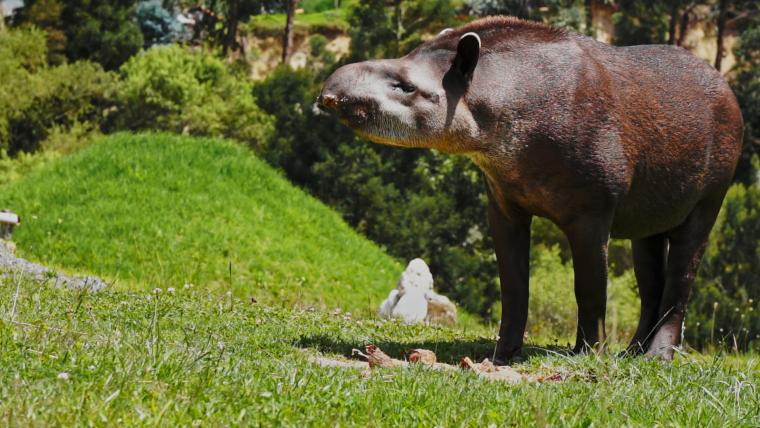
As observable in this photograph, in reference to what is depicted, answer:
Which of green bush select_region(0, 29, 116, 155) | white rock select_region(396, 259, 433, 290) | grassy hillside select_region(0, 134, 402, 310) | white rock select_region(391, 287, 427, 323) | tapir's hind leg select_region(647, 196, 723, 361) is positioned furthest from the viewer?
green bush select_region(0, 29, 116, 155)

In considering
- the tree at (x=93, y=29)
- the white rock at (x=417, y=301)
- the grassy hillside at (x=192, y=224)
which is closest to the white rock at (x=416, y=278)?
the white rock at (x=417, y=301)

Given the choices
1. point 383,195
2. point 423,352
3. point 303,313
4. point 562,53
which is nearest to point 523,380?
point 423,352

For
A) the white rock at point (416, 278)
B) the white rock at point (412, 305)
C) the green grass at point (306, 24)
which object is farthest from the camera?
the green grass at point (306, 24)

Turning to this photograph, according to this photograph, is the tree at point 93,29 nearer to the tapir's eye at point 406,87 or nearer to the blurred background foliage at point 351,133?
the blurred background foliage at point 351,133

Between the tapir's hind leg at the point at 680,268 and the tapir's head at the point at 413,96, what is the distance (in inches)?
88.0

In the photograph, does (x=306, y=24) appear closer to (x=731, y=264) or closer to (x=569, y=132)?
(x=731, y=264)

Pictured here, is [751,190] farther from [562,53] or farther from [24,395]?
[24,395]

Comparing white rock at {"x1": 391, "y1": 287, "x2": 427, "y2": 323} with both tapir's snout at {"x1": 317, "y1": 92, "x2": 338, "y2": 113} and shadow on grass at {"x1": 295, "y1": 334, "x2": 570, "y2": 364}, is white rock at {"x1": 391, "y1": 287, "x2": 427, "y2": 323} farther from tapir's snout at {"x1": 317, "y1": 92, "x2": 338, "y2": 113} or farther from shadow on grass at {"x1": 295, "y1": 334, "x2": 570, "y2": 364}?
tapir's snout at {"x1": 317, "y1": 92, "x2": 338, "y2": 113}

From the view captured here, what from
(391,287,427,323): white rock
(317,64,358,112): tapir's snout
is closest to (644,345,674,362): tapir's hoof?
(317,64,358,112): tapir's snout

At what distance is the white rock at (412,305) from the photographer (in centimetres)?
1317

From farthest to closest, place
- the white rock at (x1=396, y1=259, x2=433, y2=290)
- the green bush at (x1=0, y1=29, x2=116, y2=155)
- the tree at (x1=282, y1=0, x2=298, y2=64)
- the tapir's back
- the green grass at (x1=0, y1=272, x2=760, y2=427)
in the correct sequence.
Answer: the tree at (x1=282, y1=0, x2=298, y2=64) → the green bush at (x1=0, y1=29, x2=116, y2=155) → the white rock at (x1=396, y1=259, x2=433, y2=290) → the tapir's back → the green grass at (x1=0, y1=272, x2=760, y2=427)

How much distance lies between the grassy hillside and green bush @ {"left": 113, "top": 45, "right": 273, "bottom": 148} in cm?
1682

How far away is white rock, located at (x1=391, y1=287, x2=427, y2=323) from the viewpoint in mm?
13172

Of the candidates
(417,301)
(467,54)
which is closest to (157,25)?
(417,301)
